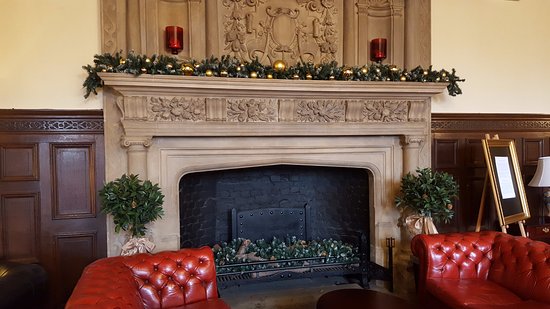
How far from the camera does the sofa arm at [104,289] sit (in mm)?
1613

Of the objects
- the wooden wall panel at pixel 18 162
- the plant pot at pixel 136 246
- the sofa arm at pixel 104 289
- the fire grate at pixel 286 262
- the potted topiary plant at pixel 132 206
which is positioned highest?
the wooden wall panel at pixel 18 162

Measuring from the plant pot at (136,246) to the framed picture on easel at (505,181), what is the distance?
3333 millimetres

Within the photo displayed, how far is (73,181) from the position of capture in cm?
332

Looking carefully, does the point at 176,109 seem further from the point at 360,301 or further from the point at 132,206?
the point at 360,301

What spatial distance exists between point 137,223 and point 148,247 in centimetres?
23

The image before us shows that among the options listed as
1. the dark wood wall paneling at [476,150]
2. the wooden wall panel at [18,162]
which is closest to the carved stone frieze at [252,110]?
the wooden wall panel at [18,162]

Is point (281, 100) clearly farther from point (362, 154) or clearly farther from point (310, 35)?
point (362, 154)

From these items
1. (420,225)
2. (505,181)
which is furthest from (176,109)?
(505,181)

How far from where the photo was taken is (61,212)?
3.31 metres

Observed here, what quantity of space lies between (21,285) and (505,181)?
14.5ft

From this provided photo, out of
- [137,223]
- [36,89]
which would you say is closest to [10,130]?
[36,89]

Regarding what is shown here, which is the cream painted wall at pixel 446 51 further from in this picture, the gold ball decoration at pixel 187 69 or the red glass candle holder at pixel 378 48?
the gold ball decoration at pixel 187 69

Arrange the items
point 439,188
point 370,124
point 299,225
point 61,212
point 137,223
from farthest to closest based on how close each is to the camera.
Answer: point 299,225
point 370,124
point 439,188
point 61,212
point 137,223

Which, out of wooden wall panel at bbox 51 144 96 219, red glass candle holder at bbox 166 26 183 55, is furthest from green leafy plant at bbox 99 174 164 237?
red glass candle holder at bbox 166 26 183 55
